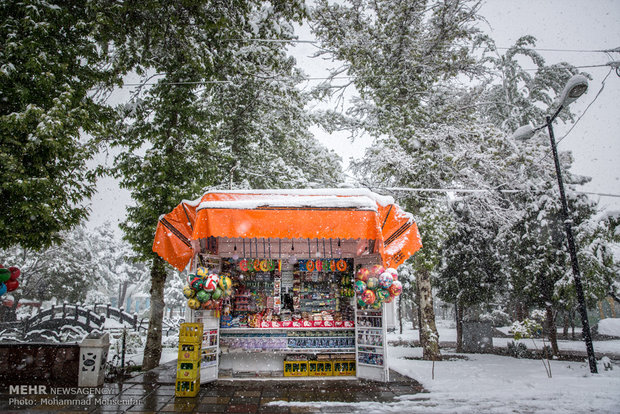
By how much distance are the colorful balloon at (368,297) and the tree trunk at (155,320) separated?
599 cm

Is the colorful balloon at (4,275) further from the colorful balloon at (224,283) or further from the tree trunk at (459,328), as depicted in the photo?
the tree trunk at (459,328)

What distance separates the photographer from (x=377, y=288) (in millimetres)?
7336

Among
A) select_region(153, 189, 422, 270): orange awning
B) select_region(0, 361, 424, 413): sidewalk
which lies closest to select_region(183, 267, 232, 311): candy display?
select_region(153, 189, 422, 270): orange awning

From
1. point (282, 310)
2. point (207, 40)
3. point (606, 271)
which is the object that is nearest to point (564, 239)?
point (606, 271)

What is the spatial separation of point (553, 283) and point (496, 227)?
3.17 metres

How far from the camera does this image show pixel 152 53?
10539 mm

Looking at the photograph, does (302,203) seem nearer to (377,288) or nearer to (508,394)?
(377,288)

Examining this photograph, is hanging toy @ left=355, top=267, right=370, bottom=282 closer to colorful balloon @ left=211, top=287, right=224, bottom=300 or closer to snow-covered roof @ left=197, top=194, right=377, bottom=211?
snow-covered roof @ left=197, top=194, right=377, bottom=211

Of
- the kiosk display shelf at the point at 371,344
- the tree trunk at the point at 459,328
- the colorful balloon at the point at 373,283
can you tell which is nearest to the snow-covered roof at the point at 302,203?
the colorful balloon at the point at 373,283

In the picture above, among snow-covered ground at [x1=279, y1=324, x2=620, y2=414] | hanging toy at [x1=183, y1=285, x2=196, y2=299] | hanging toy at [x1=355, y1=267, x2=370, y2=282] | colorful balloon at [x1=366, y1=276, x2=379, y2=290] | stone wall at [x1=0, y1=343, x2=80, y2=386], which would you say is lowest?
snow-covered ground at [x1=279, y1=324, x2=620, y2=414]

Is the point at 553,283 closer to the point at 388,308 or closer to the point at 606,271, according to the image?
the point at 606,271

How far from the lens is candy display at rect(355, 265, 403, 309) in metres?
7.19

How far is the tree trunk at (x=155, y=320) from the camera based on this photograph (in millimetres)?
9148

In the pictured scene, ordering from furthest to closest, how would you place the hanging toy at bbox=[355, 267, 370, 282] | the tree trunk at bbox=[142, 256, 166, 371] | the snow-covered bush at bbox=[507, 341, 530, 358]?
the snow-covered bush at bbox=[507, 341, 530, 358] < the tree trunk at bbox=[142, 256, 166, 371] < the hanging toy at bbox=[355, 267, 370, 282]
